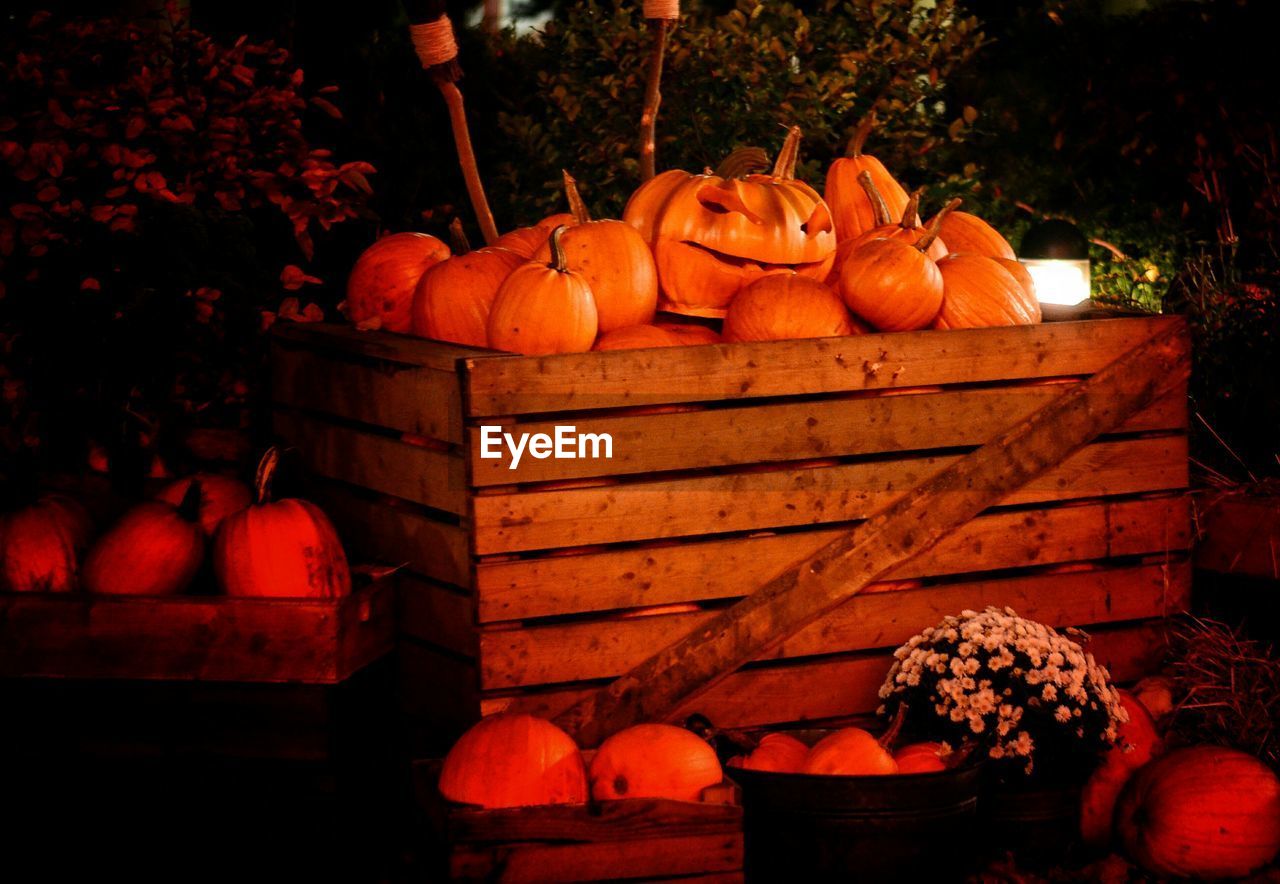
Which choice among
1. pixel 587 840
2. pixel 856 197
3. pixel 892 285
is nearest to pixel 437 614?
pixel 587 840

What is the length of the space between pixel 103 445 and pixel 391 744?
1.14m

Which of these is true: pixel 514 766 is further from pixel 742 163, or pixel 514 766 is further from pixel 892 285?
pixel 742 163

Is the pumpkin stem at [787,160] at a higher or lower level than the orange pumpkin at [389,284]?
higher

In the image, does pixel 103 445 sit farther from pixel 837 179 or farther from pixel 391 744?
pixel 837 179

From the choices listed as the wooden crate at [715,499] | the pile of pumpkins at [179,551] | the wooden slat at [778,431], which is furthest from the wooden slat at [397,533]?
the wooden slat at [778,431]

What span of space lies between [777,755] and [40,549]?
1.81 metres

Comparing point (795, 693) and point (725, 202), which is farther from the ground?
point (725, 202)

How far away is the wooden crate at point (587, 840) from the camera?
2.92 meters

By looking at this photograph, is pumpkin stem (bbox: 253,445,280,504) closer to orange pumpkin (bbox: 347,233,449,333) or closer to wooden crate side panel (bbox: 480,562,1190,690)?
orange pumpkin (bbox: 347,233,449,333)

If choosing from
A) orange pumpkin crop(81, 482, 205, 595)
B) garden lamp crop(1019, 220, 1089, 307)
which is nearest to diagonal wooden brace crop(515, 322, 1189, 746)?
orange pumpkin crop(81, 482, 205, 595)

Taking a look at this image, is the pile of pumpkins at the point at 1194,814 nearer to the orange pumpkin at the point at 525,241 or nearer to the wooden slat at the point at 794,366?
the wooden slat at the point at 794,366

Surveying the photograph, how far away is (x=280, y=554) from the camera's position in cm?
336

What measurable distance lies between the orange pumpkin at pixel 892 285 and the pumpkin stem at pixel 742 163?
0.57 meters

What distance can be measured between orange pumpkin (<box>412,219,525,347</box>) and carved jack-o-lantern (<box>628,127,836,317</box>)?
42 centimetres
